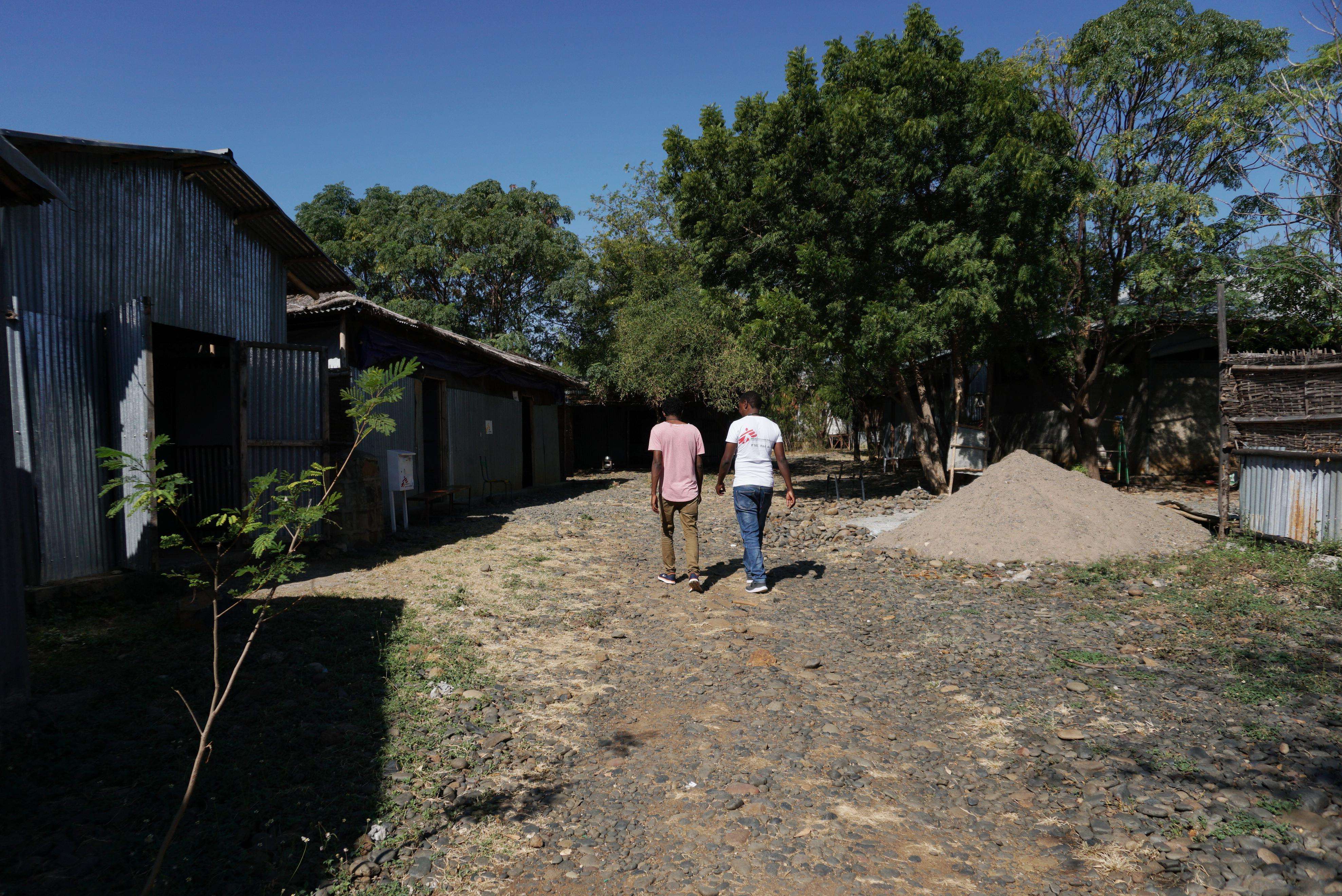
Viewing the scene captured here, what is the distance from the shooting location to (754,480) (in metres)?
6.74

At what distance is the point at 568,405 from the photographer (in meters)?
21.5

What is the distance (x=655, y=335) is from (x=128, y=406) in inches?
598

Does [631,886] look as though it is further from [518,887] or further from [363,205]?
[363,205]

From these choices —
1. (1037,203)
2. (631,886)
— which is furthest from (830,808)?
(1037,203)

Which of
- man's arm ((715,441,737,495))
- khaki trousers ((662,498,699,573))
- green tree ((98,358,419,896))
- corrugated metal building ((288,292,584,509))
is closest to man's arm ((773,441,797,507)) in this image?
man's arm ((715,441,737,495))

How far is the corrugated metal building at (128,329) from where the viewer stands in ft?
18.9

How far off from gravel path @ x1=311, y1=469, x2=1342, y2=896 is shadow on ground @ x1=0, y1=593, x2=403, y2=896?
300 millimetres

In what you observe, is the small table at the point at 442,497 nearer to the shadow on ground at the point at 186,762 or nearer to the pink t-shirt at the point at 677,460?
the pink t-shirt at the point at 677,460

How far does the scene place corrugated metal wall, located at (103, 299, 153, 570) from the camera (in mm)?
6418

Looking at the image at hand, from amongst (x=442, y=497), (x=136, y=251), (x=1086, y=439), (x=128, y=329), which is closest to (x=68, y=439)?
(x=128, y=329)

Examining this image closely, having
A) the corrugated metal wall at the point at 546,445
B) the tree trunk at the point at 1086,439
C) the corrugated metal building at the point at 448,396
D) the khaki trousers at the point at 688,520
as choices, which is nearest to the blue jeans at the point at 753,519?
the khaki trousers at the point at 688,520

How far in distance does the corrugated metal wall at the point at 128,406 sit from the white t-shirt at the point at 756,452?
17.1ft

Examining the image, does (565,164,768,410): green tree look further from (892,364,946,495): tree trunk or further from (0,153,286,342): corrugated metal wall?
(0,153,286,342): corrugated metal wall

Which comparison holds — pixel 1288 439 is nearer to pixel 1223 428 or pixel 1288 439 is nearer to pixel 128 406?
pixel 1223 428
